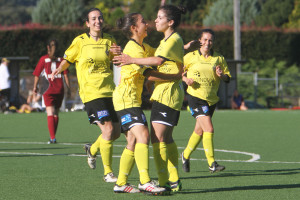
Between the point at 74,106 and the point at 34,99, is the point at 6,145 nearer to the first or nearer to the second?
the point at 34,99

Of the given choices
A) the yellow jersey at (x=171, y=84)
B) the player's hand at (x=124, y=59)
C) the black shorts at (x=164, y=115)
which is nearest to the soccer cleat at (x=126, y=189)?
the black shorts at (x=164, y=115)

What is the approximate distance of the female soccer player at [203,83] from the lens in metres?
10.5

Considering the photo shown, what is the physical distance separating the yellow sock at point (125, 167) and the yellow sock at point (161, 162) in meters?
0.29

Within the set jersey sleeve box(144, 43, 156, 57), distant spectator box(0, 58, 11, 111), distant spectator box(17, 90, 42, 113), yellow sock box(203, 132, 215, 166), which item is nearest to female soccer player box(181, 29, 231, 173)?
yellow sock box(203, 132, 215, 166)

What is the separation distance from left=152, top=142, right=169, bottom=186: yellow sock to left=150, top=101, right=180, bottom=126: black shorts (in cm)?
26

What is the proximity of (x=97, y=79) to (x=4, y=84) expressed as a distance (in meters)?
17.8

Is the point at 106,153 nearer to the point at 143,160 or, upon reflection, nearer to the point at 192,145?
the point at 143,160

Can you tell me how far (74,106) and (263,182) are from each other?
862 inches

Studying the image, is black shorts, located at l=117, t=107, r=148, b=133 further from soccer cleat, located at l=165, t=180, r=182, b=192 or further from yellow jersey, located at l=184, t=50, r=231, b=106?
yellow jersey, located at l=184, t=50, r=231, b=106

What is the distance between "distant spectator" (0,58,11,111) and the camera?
26031 mm

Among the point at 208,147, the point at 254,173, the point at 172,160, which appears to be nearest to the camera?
the point at 172,160

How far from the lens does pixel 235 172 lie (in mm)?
10086

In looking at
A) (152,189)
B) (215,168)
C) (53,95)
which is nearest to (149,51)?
(152,189)

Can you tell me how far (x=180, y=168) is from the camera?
1073cm
